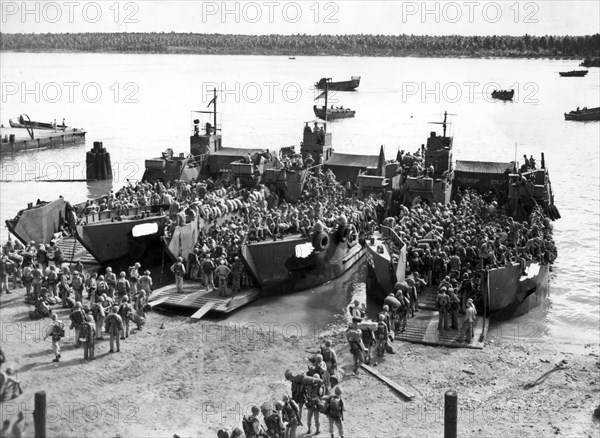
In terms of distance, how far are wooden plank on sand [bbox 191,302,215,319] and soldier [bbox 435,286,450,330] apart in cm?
598

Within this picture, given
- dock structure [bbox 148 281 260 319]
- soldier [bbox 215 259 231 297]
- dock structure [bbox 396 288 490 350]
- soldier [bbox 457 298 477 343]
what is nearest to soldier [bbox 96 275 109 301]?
dock structure [bbox 148 281 260 319]

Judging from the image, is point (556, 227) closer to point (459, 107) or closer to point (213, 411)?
point (213, 411)

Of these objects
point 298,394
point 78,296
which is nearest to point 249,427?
point 298,394

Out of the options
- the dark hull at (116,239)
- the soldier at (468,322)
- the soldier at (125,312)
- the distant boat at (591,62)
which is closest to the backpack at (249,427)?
the soldier at (125,312)

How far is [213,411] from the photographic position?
14750 millimetres

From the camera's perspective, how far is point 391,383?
16.1 meters

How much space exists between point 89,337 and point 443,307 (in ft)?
27.0

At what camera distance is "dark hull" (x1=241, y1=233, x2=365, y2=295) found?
2220cm

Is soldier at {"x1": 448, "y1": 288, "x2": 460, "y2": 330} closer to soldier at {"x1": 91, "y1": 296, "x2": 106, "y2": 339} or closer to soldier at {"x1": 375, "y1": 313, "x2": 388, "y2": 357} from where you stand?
soldier at {"x1": 375, "y1": 313, "x2": 388, "y2": 357}

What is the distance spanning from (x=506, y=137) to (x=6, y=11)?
74615 mm

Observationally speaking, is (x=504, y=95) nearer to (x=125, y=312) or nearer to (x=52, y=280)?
(x=52, y=280)

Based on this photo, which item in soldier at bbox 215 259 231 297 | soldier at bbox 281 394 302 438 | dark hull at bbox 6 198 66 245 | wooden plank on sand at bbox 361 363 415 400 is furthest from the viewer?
dark hull at bbox 6 198 66 245

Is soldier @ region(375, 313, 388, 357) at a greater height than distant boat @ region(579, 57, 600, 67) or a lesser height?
lesser

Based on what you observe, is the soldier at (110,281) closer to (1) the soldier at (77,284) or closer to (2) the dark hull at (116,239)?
(1) the soldier at (77,284)
